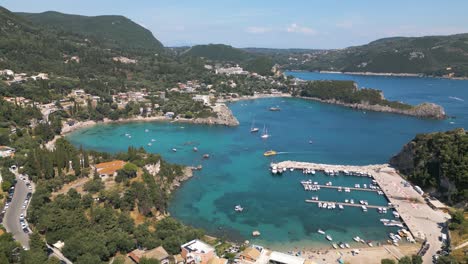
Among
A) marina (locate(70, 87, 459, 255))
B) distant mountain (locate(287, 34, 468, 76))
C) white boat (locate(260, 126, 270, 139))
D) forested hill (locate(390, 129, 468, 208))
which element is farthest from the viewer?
distant mountain (locate(287, 34, 468, 76))

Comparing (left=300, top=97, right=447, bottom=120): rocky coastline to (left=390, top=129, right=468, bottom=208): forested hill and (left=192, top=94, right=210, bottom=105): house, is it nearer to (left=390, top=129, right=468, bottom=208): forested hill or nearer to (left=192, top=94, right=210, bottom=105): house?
(left=192, top=94, right=210, bottom=105): house

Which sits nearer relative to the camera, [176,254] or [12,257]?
[12,257]

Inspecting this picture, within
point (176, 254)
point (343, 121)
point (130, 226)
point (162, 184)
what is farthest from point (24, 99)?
point (343, 121)

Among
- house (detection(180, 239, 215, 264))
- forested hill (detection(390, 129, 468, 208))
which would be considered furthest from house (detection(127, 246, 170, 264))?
forested hill (detection(390, 129, 468, 208))

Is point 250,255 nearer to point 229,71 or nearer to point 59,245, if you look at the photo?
point 59,245

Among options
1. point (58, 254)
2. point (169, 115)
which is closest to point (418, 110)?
point (169, 115)

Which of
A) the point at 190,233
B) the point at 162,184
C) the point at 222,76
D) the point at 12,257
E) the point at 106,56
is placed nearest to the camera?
the point at 12,257

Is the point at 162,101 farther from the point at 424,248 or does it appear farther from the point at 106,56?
the point at 424,248
